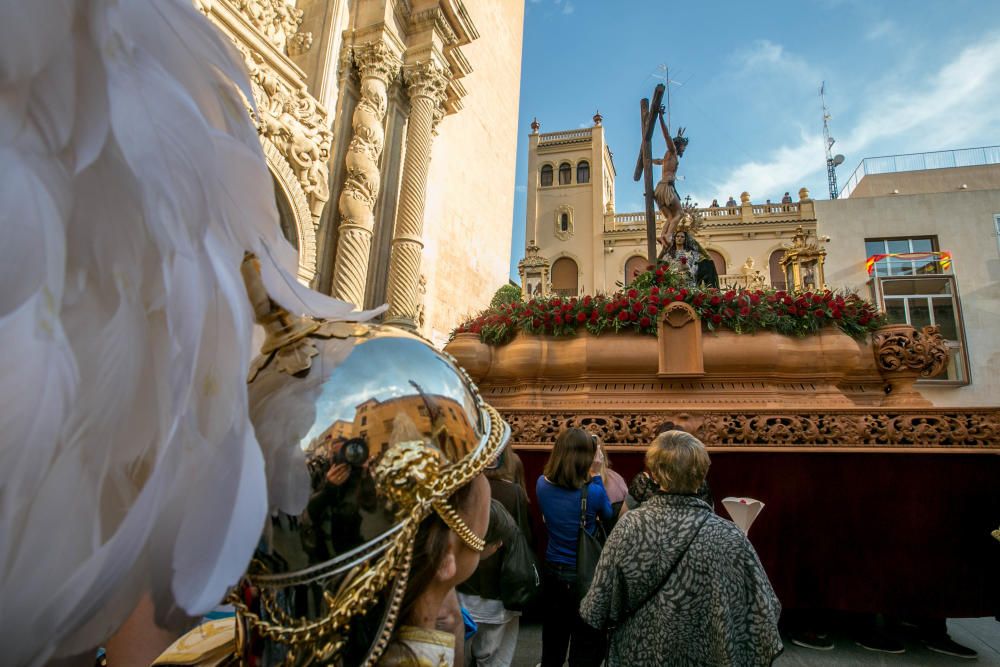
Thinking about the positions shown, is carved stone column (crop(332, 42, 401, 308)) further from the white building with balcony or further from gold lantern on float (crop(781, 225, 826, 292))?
the white building with balcony

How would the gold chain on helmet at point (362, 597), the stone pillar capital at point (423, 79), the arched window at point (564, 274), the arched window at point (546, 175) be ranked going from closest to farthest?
the gold chain on helmet at point (362, 597) → the stone pillar capital at point (423, 79) → the arched window at point (564, 274) → the arched window at point (546, 175)

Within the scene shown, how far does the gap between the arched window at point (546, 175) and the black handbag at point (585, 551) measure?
36.2m

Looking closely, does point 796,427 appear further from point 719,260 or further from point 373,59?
point 719,260

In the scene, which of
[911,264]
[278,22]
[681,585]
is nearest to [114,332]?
[681,585]

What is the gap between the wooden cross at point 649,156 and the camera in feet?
31.5

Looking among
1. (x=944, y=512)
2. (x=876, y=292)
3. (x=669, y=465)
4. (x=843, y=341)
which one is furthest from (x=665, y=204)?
(x=876, y=292)

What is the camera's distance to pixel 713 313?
470 cm

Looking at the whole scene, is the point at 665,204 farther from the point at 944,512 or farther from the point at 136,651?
the point at 136,651

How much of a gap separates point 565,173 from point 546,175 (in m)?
1.47

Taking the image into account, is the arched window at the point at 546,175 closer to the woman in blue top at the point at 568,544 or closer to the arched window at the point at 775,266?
the arched window at the point at 775,266

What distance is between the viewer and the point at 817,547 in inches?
145

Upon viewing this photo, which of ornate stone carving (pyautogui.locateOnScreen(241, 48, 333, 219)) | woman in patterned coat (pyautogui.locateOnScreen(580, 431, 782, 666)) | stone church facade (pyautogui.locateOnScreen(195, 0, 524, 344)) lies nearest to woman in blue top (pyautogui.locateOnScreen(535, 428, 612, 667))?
woman in patterned coat (pyautogui.locateOnScreen(580, 431, 782, 666))

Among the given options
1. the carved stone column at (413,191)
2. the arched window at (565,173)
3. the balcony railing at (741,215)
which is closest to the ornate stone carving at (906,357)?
the carved stone column at (413,191)

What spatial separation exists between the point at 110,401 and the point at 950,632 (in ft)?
18.9
